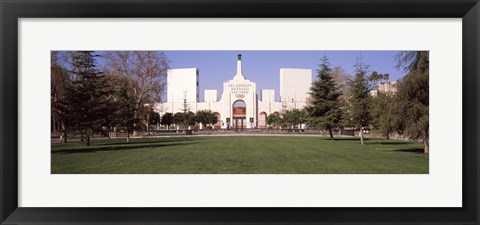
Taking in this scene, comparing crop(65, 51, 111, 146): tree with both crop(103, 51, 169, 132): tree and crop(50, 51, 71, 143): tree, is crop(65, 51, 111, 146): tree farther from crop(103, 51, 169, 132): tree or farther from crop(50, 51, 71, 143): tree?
crop(103, 51, 169, 132): tree

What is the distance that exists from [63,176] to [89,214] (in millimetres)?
822

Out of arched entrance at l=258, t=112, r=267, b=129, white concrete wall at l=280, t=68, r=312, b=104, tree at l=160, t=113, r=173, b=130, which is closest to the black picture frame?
white concrete wall at l=280, t=68, r=312, b=104

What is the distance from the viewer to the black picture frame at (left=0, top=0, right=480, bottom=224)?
565 centimetres

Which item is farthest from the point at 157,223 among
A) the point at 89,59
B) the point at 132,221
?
the point at 89,59

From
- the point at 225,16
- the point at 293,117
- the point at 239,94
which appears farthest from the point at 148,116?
the point at 225,16

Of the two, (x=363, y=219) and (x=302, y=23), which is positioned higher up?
(x=302, y=23)

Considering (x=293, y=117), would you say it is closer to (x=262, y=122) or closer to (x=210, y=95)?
(x=210, y=95)

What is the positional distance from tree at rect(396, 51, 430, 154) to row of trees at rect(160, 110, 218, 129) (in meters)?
11.5

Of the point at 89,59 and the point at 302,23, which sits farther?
the point at 89,59

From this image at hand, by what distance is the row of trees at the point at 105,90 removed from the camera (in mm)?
9398

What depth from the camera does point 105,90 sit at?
45.9 ft

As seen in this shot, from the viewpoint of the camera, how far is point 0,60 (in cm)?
570

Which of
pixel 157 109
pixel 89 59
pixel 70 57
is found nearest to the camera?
pixel 70 57

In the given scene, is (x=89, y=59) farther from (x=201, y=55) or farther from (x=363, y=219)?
(x=363, y=219)
